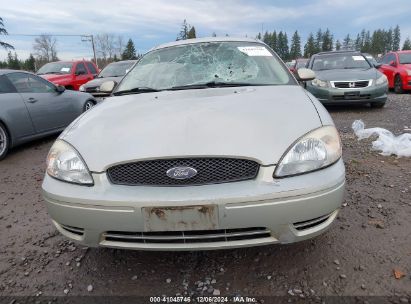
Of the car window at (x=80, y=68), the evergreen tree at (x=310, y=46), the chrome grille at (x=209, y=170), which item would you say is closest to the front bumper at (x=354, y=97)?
the chrome grille at (x=209, y=170)

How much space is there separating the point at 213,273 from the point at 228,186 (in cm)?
73

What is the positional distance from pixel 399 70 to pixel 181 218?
12103 mm

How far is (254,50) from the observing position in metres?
3.46

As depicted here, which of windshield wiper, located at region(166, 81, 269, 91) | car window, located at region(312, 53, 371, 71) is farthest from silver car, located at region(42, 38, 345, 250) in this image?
car window, located at region(312, 53, 371, 71)

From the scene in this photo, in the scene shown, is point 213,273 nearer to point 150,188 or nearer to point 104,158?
point 150,188

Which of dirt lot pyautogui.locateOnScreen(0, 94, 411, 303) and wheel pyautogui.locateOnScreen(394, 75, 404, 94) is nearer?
dirt lot pyautogui.locateOnScreen(0, 94, 411, 303)

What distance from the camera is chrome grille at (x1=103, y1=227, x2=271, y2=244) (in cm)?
195

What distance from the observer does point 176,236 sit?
6.47ft

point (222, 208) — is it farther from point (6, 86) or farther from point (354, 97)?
point (354, 97)

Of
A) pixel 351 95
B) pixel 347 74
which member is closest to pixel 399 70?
pixel 347 74

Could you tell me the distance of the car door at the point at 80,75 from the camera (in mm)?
12577

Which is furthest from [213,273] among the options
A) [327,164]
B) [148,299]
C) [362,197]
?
[362,197]

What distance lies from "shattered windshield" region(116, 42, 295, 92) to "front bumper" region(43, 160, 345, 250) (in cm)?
132

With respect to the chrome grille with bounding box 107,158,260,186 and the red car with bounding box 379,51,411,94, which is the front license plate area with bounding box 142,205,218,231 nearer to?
the chrome grille with bounding box 107,158,260,186
